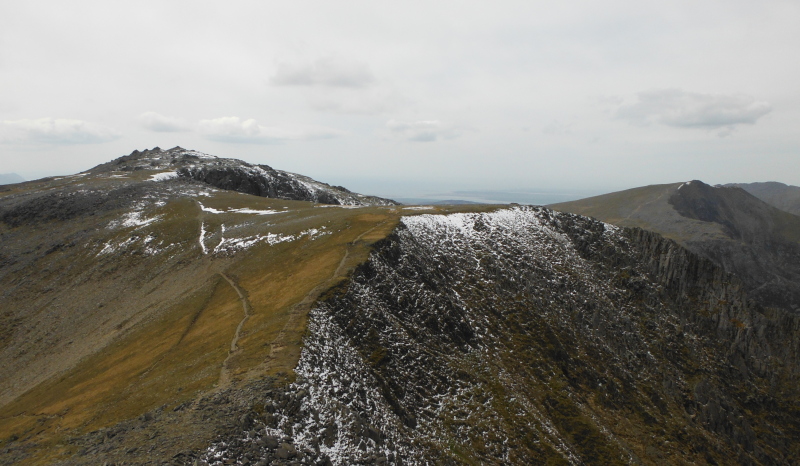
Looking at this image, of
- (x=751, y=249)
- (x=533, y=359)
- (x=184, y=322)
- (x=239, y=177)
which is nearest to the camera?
(x=184, y=322)

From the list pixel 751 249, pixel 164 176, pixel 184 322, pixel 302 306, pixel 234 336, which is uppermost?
pixel 164 176

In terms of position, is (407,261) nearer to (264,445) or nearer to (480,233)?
(480,233)

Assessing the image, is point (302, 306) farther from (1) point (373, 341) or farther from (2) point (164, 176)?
(2) point (164, 176)

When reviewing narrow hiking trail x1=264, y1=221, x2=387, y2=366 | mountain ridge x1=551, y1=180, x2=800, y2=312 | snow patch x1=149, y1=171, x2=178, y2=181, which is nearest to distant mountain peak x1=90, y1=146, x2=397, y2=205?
snow patch x1=149, y1=171, x2=178, y2=181

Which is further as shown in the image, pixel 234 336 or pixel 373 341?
pixel 373 341

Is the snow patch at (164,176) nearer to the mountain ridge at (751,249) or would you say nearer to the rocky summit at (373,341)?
the rocky summit at (373,341)

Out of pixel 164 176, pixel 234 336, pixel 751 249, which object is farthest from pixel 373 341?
pixel 751 249

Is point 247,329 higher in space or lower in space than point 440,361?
higher

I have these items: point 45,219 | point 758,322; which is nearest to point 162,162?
point 45,219
